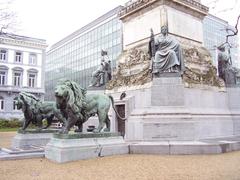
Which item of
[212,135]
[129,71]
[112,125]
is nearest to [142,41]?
[129,71]

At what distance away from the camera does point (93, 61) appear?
60.0 meters

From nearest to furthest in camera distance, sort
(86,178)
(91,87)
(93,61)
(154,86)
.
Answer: (86,178) → (154,86) → (91,87) → (93,61)

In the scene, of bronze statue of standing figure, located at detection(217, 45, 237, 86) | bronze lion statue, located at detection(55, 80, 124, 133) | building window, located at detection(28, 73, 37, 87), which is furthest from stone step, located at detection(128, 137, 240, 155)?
building window, located at detection(28, 73, 37, 87)

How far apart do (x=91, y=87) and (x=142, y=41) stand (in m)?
4.51

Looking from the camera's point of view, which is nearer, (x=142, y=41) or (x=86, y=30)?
(x=142, y=41)

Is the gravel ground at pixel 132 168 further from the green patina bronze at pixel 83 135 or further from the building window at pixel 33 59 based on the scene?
the building window at pixel 33 59

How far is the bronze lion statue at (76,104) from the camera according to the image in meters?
9.92

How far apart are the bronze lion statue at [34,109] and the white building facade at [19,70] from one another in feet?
128

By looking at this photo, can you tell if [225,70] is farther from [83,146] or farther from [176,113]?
[83,146]

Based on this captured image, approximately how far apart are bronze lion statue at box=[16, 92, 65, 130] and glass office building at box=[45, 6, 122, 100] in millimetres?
31038

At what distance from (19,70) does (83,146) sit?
48648mm

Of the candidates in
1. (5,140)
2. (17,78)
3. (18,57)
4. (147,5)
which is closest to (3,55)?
(18,57)

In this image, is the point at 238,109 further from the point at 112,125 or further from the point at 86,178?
the point at 86,178

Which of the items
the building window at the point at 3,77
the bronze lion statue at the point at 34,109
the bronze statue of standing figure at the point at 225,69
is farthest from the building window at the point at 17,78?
the bronze statue of standing figure at the point at 225,69
